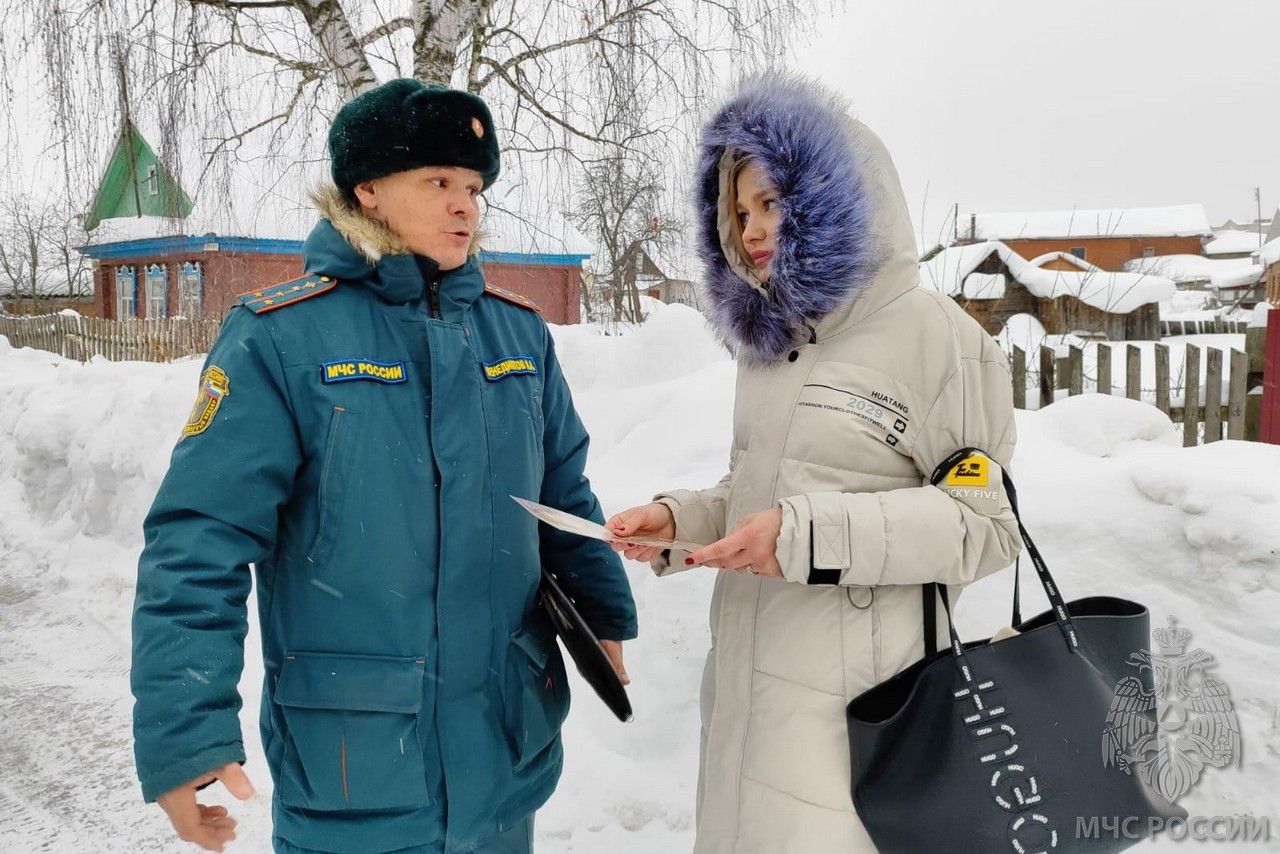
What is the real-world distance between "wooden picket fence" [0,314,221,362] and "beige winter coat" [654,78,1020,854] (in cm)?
1198

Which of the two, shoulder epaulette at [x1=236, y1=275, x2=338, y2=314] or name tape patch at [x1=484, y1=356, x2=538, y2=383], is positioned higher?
shoulder epaulette at [x1=236, y1=275, x2=338, y2=314]

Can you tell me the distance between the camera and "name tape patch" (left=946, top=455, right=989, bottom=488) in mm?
1576

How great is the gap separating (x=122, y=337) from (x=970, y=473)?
16.6m

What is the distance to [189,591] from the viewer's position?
1.46 m

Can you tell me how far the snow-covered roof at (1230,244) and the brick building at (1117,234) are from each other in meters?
3.94

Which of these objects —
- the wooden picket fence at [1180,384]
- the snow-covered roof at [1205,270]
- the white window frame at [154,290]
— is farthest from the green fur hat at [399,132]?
the snow-covered roof at [1205,270]

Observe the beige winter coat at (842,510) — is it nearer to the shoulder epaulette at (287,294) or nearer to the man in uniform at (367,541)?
the man in uniform at (367,541)

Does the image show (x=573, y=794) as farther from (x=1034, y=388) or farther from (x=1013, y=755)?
(x=1034, y=388)

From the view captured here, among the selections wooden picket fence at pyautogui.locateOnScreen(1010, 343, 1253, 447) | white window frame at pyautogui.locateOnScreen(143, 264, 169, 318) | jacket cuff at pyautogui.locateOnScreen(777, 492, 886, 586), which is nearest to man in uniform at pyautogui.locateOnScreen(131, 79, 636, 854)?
jacket cuff at pyautogui.locateOnScreen(777, 492, 886, 586)

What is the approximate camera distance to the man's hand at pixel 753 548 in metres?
1.52

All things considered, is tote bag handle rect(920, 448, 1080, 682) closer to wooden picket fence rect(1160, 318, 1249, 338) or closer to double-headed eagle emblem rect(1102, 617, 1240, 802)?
double-headed eagle emblem rect(1102, 617, 1240, 802)

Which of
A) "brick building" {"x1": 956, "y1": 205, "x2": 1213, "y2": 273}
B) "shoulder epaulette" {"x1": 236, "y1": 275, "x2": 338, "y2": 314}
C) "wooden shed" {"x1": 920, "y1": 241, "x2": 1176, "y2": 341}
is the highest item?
"brick building" {"x1": 956, "y1": 205, "x2": 1213, "y2": 273}

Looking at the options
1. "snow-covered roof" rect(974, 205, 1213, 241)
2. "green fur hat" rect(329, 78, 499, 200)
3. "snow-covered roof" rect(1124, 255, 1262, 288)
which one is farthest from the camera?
"snow-covered roof" rect(974, 205, 1213, 241)

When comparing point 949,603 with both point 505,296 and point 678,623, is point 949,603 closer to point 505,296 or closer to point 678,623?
point 505,296
